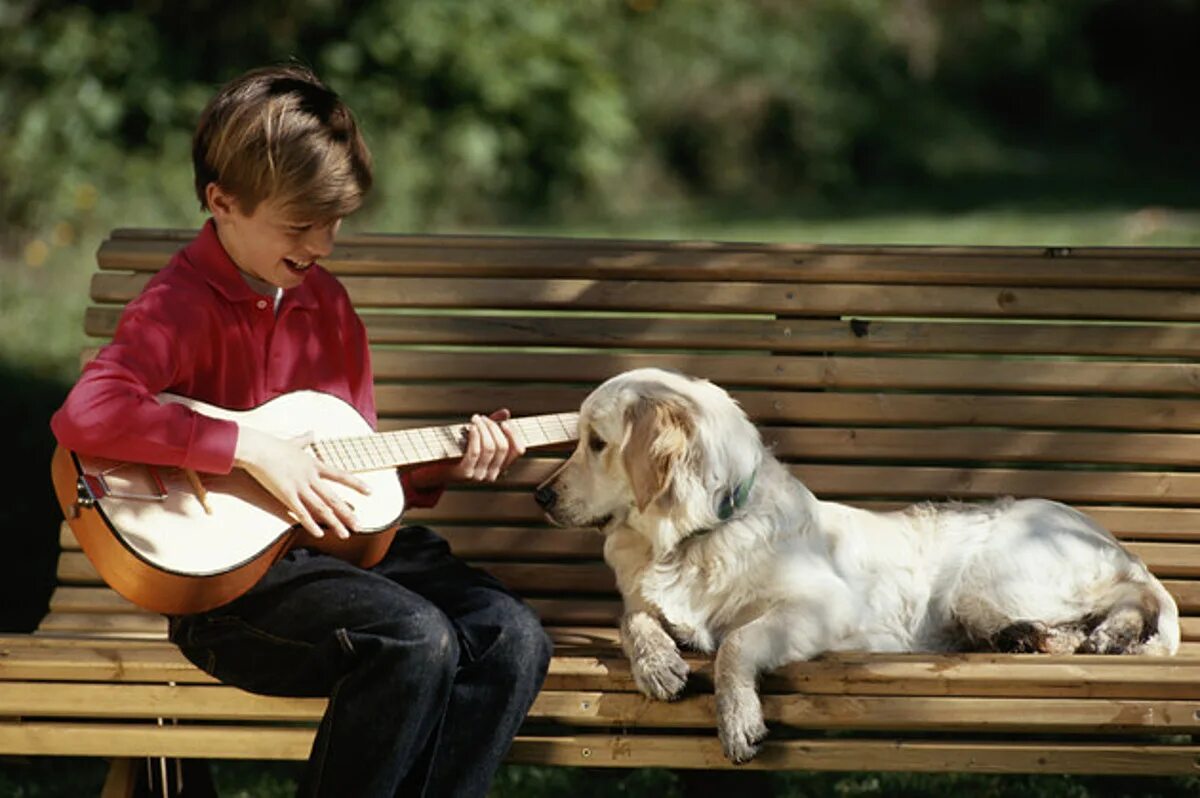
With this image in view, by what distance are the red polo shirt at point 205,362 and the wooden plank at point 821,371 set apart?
0.58 metres

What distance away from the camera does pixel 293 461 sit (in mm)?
3369

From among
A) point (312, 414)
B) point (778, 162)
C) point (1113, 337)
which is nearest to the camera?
point (312, 414)

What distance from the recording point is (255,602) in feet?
11.2

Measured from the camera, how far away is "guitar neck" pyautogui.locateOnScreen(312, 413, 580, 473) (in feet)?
11.8

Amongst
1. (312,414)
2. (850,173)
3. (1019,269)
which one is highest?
(1019,269)

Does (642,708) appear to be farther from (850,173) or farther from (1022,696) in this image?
(850,173)

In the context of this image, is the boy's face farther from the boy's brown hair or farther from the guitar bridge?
the guitar bridge

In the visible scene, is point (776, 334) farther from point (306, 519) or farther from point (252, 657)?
point (252, 657)

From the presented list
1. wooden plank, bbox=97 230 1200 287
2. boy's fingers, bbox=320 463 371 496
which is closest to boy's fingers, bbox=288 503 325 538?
boy's fingers, bbox=320 463 371 496

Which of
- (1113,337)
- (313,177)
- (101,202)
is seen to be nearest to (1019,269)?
(1113,337)

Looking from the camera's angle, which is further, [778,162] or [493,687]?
[778,162]

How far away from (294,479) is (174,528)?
26 cm

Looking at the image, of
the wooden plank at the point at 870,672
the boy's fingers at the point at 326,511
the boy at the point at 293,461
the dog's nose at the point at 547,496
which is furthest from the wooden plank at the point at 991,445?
the boy's fingers at the point at 326,511

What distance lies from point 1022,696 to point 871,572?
0.60m
